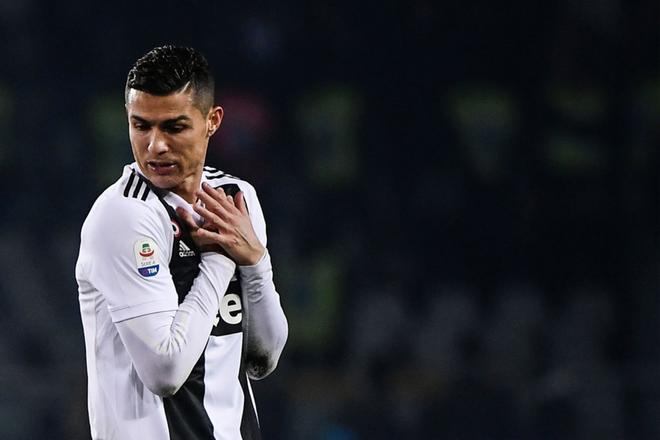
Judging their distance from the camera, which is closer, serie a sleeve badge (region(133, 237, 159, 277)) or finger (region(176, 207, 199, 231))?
serie a sleeve badge (region(133, 237, 159, 277))

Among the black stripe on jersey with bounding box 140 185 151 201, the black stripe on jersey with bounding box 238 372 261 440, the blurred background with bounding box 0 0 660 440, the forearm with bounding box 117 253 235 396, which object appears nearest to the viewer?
the forearm with bounding box 117 253 235 396

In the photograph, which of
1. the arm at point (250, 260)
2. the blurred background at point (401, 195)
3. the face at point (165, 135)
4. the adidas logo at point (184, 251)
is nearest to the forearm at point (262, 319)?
the arm at point (250, 260)

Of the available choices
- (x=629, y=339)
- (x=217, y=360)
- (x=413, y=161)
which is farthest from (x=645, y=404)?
(x=217, y=360)

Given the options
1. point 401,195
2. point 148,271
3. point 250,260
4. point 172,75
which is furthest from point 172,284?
point 401,195

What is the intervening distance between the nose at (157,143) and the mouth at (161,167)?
23mm

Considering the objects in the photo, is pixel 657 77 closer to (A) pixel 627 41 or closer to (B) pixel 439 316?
(A) pixel 627 41

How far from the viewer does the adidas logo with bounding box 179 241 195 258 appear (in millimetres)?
1810

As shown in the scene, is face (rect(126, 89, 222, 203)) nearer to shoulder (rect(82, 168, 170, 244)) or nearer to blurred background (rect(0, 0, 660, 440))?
shoulder (rect(82, 168, 170, 244))

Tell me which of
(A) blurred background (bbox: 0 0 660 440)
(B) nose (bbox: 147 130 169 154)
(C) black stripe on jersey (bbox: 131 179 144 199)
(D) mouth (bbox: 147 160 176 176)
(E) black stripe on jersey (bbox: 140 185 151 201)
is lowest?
(A) blurred background (bbox: 0 0 660 440)

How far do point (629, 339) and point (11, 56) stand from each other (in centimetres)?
356

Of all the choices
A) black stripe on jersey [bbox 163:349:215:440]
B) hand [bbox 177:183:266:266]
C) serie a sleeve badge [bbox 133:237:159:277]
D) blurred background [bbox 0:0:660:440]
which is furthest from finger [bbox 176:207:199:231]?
blurred background [bbox 0:0:660:440]

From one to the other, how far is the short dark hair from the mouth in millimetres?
121

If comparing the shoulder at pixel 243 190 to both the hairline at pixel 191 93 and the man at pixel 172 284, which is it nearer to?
the man at pixel 172 284

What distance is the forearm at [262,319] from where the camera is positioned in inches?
74.4
